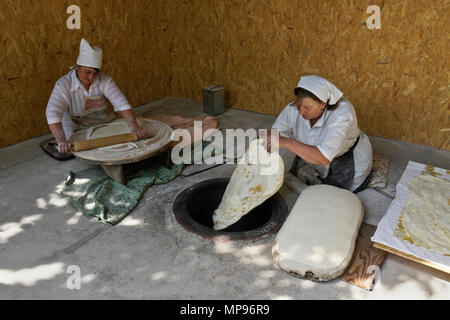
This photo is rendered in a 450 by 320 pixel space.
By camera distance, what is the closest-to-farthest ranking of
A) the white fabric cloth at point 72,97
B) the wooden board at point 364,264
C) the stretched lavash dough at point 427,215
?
the wooden board at point 364,264 → the stretched lavash dough at point 427,215 → the white fabric cloth at point 72,97

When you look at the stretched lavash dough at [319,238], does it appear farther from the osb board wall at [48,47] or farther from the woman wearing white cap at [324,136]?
the osb board wall at [48,47]

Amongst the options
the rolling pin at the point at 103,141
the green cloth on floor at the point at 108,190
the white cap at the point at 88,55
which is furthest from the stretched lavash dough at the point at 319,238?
the white cap at the point at 88,55

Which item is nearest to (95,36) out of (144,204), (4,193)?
(4,193)

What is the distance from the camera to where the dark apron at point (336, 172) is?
3238 millimetres

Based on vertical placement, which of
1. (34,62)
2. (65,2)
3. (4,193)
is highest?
(65,2)

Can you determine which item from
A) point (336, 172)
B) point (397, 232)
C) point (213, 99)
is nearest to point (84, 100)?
point (213, 99)

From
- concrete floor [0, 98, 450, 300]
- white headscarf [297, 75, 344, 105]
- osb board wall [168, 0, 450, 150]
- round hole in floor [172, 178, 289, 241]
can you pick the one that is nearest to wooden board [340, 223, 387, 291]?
concrete floor [0, 98, 450, 300]

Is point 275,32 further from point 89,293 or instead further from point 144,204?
point 89,293

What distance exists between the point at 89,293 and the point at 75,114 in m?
→ 2.17

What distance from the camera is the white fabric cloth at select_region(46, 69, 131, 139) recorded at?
342 centimetres

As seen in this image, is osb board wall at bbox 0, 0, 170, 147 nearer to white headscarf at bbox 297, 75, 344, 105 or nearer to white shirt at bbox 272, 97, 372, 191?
white shirt at bbox 272, 97, 372, 191

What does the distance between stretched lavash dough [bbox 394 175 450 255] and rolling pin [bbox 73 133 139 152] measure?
250cm

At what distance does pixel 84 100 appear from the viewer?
3654 millimetres

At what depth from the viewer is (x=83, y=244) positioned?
2.66m
